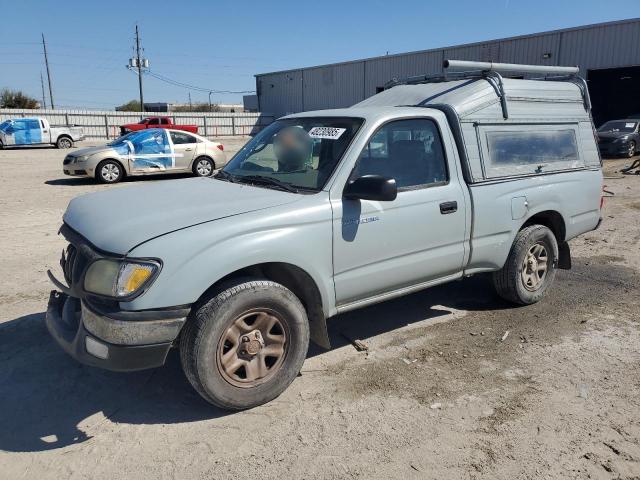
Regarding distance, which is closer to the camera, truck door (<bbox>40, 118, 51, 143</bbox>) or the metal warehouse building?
the metal warehouse building

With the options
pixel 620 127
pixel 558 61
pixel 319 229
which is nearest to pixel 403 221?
pixel 319 229

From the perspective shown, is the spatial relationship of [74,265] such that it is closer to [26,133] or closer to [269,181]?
[269,181]

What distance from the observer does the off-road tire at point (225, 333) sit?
10.2ft

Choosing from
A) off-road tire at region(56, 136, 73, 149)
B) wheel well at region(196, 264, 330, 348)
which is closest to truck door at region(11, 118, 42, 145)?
off-road tire at region(56, 136, 73, 149)

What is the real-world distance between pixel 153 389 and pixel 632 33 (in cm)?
2777

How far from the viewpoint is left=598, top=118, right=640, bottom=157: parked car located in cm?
1988

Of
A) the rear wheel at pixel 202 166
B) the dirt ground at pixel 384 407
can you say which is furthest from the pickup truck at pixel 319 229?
the rear wheel at pixel 202 166

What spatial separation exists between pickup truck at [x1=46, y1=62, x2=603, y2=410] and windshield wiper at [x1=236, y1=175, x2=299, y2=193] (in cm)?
2

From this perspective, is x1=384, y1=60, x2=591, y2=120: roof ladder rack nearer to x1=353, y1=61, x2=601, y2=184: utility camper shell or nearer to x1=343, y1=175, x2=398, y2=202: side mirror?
x1=353, y1=61, x2=601, y2=184: utility camper shell

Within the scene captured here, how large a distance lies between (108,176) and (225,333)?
40.7 ft

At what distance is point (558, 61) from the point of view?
2767cm

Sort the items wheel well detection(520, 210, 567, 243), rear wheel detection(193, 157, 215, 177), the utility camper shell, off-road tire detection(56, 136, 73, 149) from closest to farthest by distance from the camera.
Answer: the utility camper shell
wheel well detection(520, 210, 567, 243)
rear wheel detection(193, 157, 215, 177)
off-road tire detection(56, 136, 73, 149)

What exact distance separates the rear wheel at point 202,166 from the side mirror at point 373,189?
12535 mm

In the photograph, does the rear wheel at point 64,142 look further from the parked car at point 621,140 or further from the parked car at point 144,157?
the parked car at point 621,140
